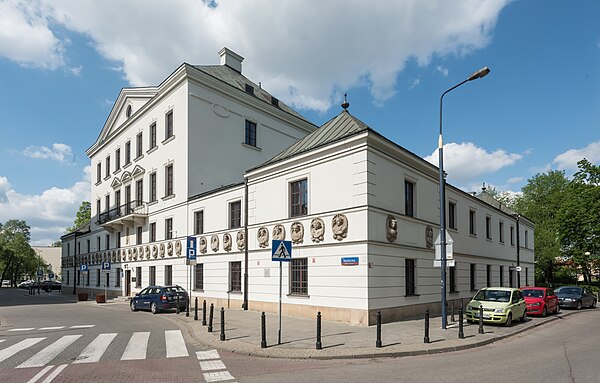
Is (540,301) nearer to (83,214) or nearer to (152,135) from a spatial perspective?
(152,135)

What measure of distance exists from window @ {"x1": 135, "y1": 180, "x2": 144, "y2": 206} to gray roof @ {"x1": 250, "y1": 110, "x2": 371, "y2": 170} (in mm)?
17880

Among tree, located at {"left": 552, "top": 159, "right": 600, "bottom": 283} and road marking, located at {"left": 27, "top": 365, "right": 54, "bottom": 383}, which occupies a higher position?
tree, located at {"left": 552, "top": 159, "right": 600, "bottom": 283}

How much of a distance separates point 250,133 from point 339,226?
1772cm

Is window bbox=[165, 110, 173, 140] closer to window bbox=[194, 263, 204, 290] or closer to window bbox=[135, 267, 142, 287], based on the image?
window bbox=[194, 263, 204, 290]

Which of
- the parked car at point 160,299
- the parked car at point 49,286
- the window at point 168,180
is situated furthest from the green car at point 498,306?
the parked car at point 49,286

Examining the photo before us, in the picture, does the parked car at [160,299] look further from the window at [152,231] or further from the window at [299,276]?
the window at [152,231]

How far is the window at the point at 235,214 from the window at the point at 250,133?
381 inches

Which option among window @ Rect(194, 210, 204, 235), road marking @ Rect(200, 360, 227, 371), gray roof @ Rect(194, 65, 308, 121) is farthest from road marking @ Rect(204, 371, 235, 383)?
gray roof @ Rect(194, 65, 308, 121)

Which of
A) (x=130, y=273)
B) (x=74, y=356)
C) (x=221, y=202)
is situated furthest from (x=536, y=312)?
(x=130, y=273)

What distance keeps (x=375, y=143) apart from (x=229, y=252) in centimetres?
1058

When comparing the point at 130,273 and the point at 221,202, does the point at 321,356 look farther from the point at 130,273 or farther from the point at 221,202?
the point at 130,273

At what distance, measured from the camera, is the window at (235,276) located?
22.5m

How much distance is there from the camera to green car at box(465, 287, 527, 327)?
621 inches

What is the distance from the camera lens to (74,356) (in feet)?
33.9
